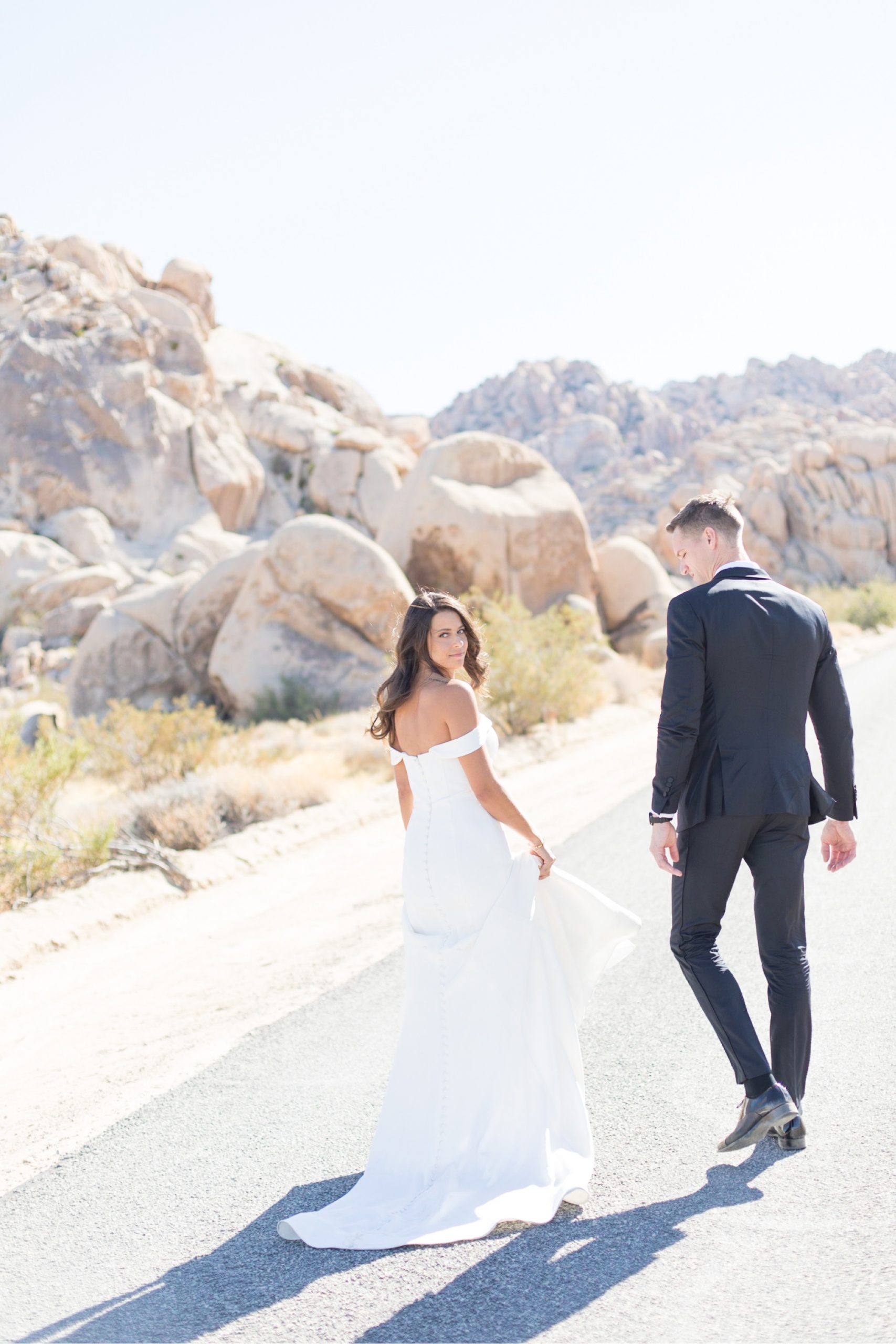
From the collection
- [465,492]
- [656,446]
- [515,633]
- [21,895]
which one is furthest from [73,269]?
[656,446]

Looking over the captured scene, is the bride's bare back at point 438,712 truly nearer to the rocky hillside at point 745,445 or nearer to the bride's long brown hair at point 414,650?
the bride's long brown hair at point 414,650

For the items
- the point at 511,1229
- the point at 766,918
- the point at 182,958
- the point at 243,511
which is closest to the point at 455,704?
the point at 766,918

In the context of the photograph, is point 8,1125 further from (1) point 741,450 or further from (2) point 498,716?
(1) point 741,450

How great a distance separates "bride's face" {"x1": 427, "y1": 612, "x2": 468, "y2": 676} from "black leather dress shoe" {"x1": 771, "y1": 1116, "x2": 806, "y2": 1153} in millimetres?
1876

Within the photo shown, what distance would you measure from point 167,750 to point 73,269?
32528 mm

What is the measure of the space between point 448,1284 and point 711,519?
2584 millimetres

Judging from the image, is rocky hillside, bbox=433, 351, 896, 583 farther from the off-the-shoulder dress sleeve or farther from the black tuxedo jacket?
the off-the-shoulder dress sleeve

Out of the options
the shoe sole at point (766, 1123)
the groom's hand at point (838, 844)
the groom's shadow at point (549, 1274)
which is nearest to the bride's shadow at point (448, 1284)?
the groom's shadow at point (549, 1274)

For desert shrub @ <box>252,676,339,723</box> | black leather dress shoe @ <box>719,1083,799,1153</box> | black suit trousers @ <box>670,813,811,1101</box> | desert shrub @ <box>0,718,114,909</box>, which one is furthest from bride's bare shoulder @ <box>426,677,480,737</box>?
desert shrub @ <box>252,676,339,723</box>

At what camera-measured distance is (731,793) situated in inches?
137

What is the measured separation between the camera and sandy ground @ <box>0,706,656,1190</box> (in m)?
4.88

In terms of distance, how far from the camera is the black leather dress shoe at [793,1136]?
3.44 metres

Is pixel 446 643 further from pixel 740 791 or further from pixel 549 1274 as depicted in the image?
pixel 549 1274

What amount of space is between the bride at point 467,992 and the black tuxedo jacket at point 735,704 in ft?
1.81
